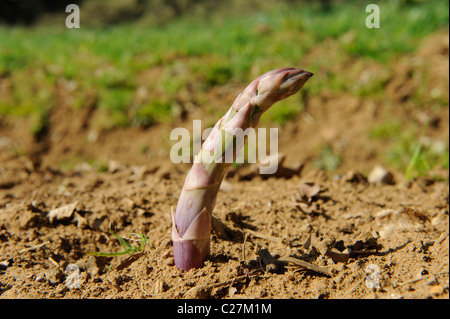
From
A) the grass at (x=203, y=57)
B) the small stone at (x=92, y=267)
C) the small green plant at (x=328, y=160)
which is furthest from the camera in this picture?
the grass at (x=203, y=57)

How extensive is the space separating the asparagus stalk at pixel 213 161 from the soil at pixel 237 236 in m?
0.12

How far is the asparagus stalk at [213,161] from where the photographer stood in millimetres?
1398

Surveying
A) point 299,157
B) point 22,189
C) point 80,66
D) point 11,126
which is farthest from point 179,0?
point 22,189

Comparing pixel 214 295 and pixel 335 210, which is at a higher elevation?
pixel 335 210

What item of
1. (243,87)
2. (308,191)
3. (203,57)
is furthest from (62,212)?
(203,57)

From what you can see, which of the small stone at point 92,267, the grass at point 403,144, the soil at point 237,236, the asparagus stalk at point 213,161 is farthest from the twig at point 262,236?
the grass at point 403,144

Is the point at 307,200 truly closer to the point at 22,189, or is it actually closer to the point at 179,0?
the point at 22,189

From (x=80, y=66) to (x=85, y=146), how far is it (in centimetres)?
144

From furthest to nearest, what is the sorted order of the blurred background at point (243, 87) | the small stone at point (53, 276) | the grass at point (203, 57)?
1. the grass at point (203, 57)
2. the blurred background at point (243, 87)
3. the small stone at point (53, 276)

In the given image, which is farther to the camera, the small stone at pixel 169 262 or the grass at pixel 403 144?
the grass at pixel 403 144

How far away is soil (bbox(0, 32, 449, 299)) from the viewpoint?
63.7 inches

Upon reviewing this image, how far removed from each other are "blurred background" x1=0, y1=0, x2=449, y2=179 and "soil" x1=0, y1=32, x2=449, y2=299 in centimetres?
105

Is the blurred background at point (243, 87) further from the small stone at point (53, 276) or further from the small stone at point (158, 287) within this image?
the small stone at point (158, 287)

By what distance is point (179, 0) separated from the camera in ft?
35.7
